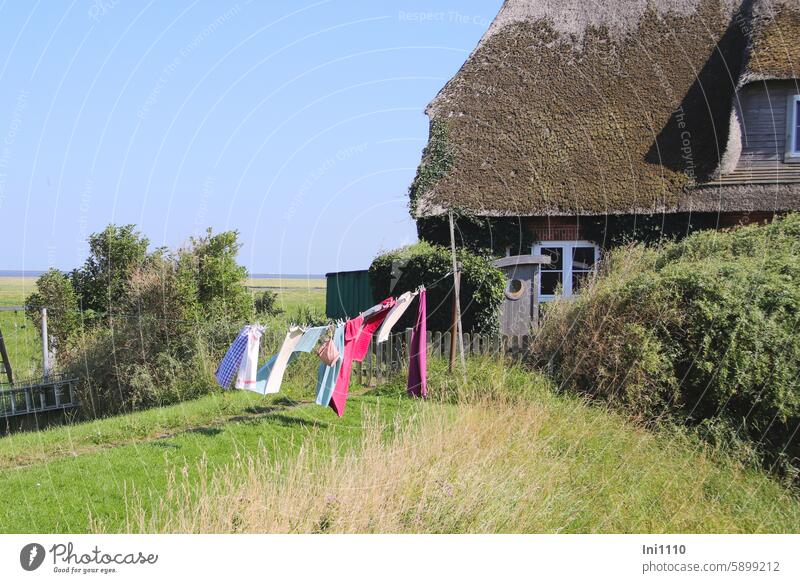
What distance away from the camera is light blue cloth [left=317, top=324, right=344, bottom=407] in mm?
9328

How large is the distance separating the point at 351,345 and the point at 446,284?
208 inches

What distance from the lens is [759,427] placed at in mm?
9883

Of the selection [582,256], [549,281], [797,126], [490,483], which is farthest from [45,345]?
[797,126]

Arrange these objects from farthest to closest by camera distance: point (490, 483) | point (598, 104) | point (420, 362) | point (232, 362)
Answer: point (598, 104) < point (420, 362) < point (232, 362) < point (490, 483)

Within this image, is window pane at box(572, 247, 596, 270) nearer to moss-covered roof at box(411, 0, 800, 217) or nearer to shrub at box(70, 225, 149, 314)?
moss-covered roof at box(411, 0, 800, 217)

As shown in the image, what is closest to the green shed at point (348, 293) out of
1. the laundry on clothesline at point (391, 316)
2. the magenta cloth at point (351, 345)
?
the laundry on clothesline at point (391, 316)

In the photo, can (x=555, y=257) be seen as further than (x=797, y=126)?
Yes

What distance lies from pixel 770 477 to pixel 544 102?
11750 millimetres

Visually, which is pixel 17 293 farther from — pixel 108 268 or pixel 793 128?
pixel 793 128

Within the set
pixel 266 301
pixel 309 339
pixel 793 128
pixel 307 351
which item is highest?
pixel 793 128

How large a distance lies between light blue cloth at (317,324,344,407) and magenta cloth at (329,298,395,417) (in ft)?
0.15

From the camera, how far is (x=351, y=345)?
9.48 meters

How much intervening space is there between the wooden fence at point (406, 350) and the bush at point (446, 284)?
957 mm

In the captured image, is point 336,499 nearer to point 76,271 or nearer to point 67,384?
point 67,384
